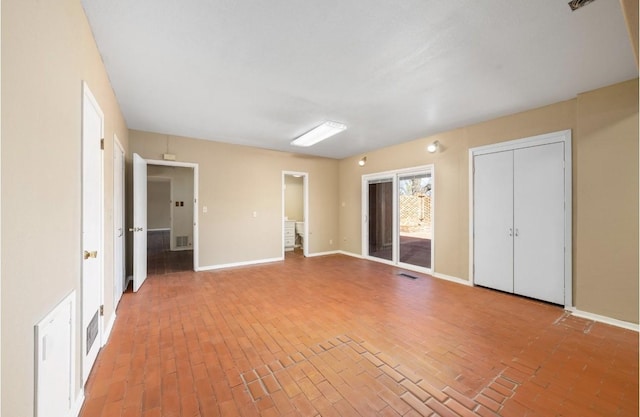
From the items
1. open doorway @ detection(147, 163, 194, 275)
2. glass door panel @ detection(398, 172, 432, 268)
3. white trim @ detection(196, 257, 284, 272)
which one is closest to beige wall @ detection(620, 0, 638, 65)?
glass door panel @ detection(398, 172, 432, 268)

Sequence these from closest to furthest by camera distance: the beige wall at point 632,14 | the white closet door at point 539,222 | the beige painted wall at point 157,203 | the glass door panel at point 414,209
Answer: the beige wall at point 632,14 → the white closet door at point 539,222 → the glass door panel at point 414,209 → the beige painted wall at point 157,203

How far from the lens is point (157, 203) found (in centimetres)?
1178

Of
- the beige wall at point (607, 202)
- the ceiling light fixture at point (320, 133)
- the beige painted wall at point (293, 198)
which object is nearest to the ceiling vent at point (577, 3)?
the beige wall at point (607, 202)

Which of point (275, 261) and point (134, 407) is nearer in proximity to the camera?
point (134, 407)

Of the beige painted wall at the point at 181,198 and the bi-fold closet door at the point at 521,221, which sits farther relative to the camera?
the beige painted wall at the point at 181,198

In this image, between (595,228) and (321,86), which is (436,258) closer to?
(595,228)

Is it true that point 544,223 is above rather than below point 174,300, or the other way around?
above

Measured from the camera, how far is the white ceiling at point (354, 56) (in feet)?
5.61

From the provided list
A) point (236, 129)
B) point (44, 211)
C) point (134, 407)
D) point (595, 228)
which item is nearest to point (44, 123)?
point (44, 211)

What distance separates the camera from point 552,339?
2.43m

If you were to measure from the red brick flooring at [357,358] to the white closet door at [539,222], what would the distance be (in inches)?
11.8

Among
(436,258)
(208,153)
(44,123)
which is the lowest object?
(436,258)

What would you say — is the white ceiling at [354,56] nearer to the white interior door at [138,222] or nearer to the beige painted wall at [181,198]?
the white interior door at [138,222]

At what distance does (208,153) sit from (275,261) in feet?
9.27
